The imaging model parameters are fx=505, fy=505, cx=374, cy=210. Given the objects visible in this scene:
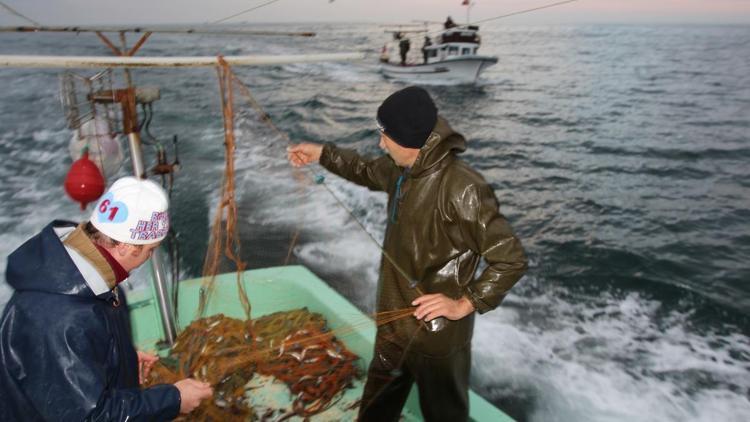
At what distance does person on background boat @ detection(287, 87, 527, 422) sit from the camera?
220 centimetres

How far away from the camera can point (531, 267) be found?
25.0ft

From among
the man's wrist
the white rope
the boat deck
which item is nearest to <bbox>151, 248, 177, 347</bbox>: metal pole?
the boat deck

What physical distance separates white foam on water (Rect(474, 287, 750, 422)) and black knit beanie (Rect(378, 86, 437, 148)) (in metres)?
3.67

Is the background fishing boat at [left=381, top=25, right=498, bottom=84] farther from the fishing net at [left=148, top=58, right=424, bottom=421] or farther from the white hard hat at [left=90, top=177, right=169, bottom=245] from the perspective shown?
the white hard hat at [left=90, top=177, right=169, bottom=245]

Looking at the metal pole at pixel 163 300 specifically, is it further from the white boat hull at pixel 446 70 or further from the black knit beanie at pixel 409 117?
the white boat hull at pixel 446 70

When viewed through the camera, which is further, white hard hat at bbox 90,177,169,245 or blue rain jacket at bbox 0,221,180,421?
white hard hat at bbox 90,177,169,245

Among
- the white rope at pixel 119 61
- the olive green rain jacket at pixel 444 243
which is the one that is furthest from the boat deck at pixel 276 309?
the white rope at pixel 119 61

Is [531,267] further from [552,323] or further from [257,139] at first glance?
[257,139]

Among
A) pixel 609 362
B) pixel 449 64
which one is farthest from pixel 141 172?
pixel 449 64

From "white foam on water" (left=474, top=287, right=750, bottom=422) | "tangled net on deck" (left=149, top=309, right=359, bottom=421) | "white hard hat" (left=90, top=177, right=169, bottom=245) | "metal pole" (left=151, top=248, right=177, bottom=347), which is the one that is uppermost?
"white hard hat" (left=90, top=177, right=169, bottom=245)

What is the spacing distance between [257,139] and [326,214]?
15.8 feet

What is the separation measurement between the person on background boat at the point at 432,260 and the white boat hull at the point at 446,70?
25727mm

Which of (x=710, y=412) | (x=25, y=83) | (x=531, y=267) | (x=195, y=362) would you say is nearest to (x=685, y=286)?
(x=531, y=267)

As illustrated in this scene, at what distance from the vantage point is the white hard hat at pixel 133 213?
1.66m
